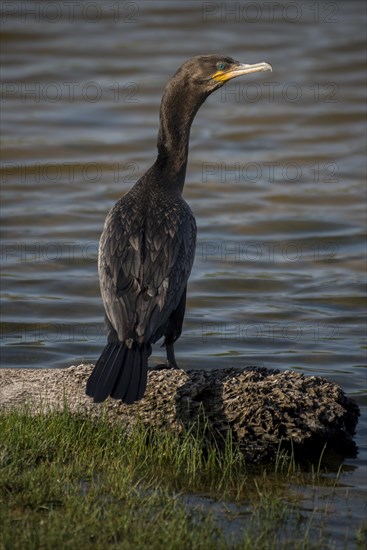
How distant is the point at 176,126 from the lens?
763cm

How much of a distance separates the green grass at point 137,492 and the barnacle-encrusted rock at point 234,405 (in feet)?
0.34

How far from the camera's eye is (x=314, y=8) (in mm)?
21375

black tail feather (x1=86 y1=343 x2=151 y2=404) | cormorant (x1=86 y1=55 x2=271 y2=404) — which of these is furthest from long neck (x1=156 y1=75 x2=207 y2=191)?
black tail feather (x1=86 y1=343 x2=151 y2=404)

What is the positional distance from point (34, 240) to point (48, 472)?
6464 millimetres

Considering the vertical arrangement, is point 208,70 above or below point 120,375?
above

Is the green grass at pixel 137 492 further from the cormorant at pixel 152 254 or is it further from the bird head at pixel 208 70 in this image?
the bird head at pixel 208 70

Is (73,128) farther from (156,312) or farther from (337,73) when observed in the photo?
(156,312)

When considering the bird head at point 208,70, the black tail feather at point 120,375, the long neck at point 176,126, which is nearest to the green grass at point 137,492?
the black tail feather at point 120,375

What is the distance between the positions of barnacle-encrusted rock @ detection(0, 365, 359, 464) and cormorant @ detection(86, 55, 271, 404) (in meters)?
0.32

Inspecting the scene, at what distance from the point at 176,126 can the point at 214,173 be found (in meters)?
6.27

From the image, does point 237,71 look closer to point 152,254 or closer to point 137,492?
point 152,254

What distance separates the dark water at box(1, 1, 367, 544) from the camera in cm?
930

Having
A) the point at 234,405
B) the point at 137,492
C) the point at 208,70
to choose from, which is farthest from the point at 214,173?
the point at 137,492

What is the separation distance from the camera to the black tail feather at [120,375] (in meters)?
5.66
